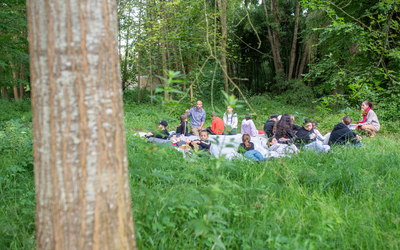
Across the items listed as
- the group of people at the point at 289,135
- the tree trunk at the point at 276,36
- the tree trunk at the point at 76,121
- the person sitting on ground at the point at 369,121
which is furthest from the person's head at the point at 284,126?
the tree trunk at the point at 276,36

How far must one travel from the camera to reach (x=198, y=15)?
16578 mm

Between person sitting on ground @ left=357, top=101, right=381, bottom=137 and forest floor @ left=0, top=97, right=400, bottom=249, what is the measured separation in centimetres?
318

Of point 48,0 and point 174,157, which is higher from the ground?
point 48,0

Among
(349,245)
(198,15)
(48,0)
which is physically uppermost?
(198,15)

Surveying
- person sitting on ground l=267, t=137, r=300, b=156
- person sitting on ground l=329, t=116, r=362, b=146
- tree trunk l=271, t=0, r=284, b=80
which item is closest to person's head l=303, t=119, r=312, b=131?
person sitting on ground l=329, t=116, r=362, b=146

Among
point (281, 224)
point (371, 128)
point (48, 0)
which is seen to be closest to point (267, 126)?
point (371, 128)

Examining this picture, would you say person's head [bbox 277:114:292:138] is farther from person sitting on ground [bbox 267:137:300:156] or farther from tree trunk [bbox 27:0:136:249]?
tree trunk [bbox 27:0:136:249]

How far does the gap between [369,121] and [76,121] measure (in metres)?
8.24

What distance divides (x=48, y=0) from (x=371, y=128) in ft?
27.3

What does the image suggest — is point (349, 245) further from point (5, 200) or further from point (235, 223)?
point (5, 200)

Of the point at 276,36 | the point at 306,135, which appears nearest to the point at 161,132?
the point at 306,135

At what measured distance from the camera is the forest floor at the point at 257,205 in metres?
2.27

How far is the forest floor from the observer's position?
2.27 meters

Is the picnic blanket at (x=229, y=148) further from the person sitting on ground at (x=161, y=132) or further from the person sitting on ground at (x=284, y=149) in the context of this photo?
the person sitting on ground at (x=161, y=132)
